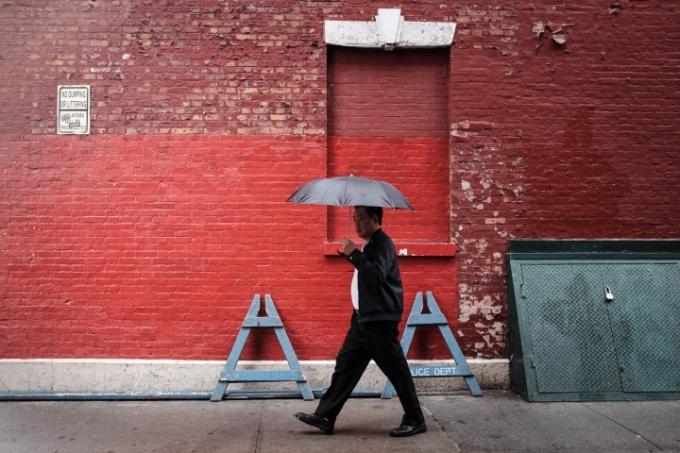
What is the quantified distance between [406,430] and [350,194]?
205 centimetres

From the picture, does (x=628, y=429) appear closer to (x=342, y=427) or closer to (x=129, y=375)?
(x=342, y=427)

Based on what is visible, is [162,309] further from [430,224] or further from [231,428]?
→ [430,224]

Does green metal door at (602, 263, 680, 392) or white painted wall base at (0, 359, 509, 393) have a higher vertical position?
green metal door at (602, 263, 680, 392)

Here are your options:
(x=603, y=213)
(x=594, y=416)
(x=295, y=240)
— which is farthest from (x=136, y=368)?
(x=603, y=213)

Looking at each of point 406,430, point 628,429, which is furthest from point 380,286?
point 628,429

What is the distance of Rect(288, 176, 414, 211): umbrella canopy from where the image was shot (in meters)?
4.66

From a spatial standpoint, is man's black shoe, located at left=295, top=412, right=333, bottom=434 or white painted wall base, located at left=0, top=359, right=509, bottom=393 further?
white painted wall base, located at left=0, top=359, right=509, bottom=393

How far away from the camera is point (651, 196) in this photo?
7.03 m

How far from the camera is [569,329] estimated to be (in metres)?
6.58

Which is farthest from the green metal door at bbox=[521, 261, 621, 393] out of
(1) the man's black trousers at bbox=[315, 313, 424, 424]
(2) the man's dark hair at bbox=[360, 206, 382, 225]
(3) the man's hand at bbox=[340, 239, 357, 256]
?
(3) the man's hand at bbox=[340, 239, 357, 256]

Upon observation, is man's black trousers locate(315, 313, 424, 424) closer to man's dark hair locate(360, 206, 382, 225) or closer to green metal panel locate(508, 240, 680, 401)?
man's dark hair locate(360, 206, 382, 225)

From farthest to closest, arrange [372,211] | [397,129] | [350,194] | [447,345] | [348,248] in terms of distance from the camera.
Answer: [397,129] < [447,345] < [372,211] < [348,248] < [350,194]

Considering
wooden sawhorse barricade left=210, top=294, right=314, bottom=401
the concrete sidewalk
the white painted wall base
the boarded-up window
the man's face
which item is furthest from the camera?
the boarded-up window

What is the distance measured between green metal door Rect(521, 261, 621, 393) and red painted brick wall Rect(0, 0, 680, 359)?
42 cm
